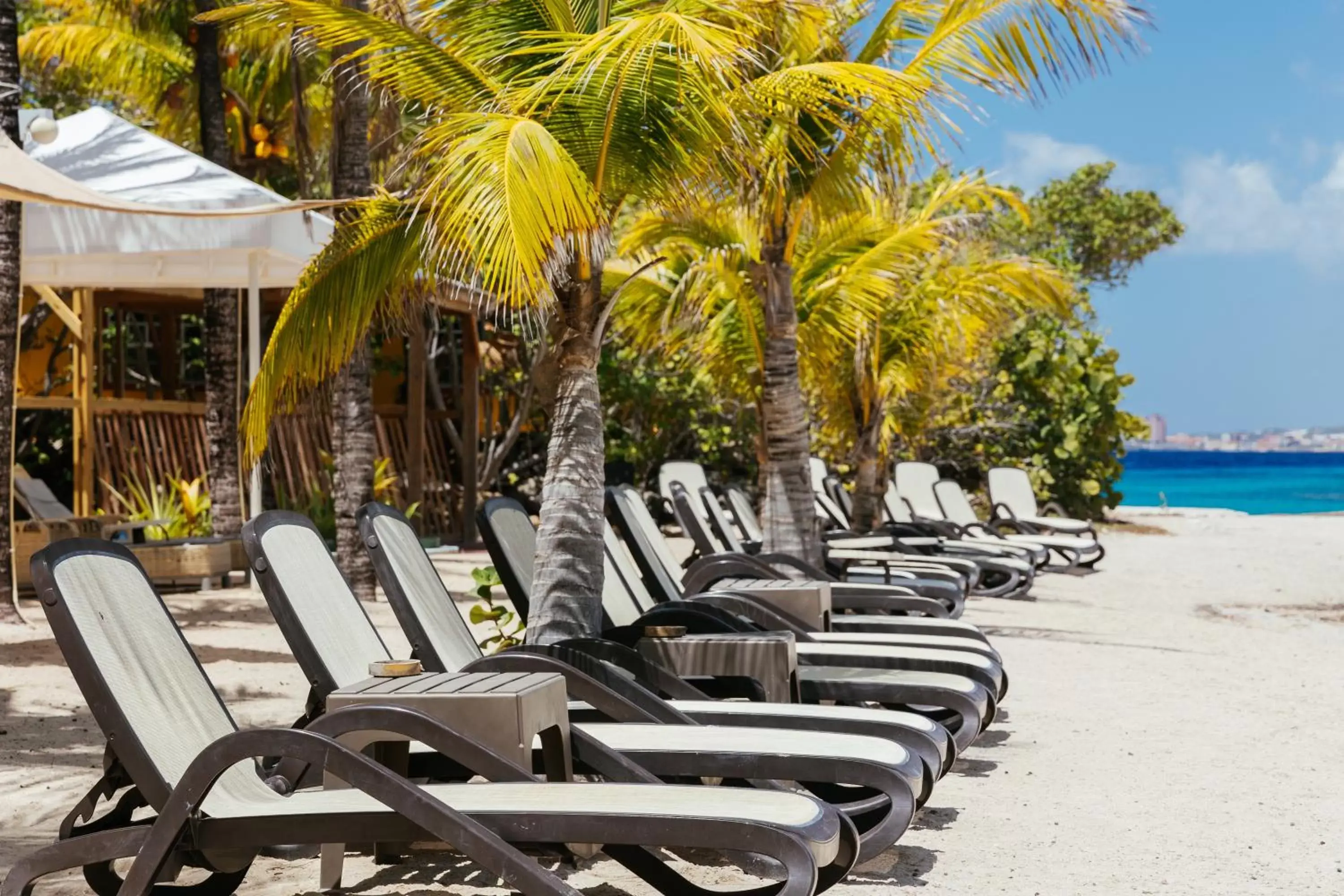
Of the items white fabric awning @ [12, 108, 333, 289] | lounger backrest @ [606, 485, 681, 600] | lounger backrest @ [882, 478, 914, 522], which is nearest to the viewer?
lounger backrest @ [606, 485, 681, 600]

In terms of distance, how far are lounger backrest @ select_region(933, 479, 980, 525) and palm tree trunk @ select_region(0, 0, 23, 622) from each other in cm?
1018

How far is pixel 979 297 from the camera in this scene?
1370 centimetres

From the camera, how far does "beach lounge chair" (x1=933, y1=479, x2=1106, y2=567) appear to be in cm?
1520

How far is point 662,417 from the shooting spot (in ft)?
67.9

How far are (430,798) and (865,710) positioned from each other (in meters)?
1.99

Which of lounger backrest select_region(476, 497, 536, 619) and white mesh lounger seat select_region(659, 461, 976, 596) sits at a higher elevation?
lounger backrest select_region(476, 497, 536, 619)

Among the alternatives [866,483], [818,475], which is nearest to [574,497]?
[866,483]

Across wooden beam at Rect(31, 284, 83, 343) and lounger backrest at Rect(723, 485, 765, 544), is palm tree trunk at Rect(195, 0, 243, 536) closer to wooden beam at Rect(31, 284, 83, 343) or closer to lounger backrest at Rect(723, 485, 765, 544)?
wooden beam at Rect(31, 284, 83, 343)

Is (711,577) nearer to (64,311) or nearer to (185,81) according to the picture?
(64,311)

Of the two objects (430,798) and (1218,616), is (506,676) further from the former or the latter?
(1218,616)

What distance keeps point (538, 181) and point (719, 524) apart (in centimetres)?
500

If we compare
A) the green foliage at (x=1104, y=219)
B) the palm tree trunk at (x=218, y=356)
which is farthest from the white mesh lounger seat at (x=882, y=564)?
the green foliage at (x=1104, y=219)

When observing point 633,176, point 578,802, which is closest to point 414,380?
point 633,176

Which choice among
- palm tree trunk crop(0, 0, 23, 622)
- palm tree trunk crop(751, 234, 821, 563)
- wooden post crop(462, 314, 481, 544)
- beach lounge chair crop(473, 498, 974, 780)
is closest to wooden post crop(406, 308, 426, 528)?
wooden post crop(462, 314, 481, 544)
